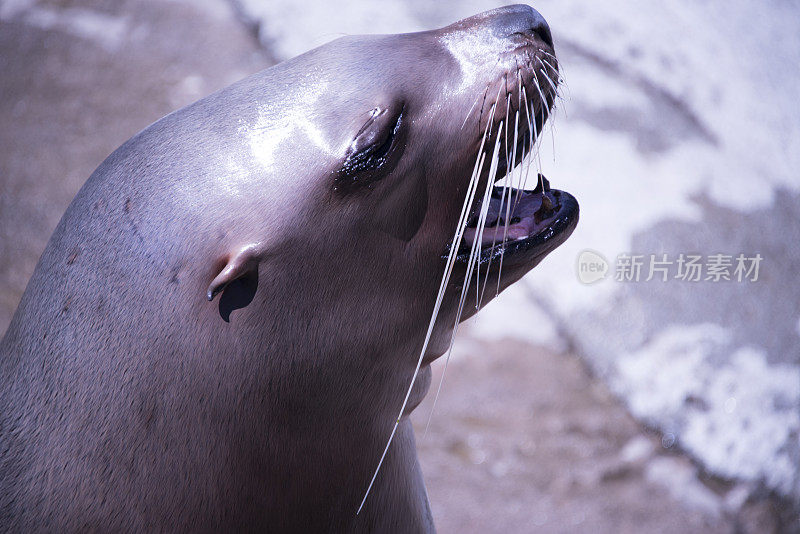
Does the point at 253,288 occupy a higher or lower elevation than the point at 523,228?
higher

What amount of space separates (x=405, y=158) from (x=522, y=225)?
0.39m

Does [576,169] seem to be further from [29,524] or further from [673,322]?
[29,524]

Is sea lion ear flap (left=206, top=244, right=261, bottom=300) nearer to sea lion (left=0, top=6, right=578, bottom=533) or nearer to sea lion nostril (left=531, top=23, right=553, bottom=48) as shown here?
sea lion (left=0, top=6, right=578, bottom=533)

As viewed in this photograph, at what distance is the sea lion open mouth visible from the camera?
1911 mm

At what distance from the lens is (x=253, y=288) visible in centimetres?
169

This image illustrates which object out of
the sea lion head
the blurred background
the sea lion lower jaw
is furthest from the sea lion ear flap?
the blurred background

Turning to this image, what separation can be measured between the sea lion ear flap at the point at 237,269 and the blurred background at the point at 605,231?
2.08 m

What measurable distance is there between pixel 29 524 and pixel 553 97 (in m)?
1.51

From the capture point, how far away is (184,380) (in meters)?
1.69

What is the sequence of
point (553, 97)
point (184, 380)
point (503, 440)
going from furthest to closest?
point (503, 440) → point (553, 97) → point (184, 380)

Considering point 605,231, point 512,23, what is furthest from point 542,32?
point 605,231

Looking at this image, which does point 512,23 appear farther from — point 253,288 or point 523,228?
point 253,288

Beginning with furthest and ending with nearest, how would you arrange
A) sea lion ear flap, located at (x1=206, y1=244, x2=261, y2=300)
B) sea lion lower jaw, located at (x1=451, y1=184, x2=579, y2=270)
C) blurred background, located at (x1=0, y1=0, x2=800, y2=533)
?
1. blurred background, located at (x1=0, y1=0, x2=800, y2=533)
2. sea lion lower jaw, located at (x1=451, y1=184, x2=579, y2=270)
3. sea lion ear flap, located at (x1=206, y1=244, x2=261, y2=300)

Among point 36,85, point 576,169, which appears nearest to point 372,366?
point 576,169
